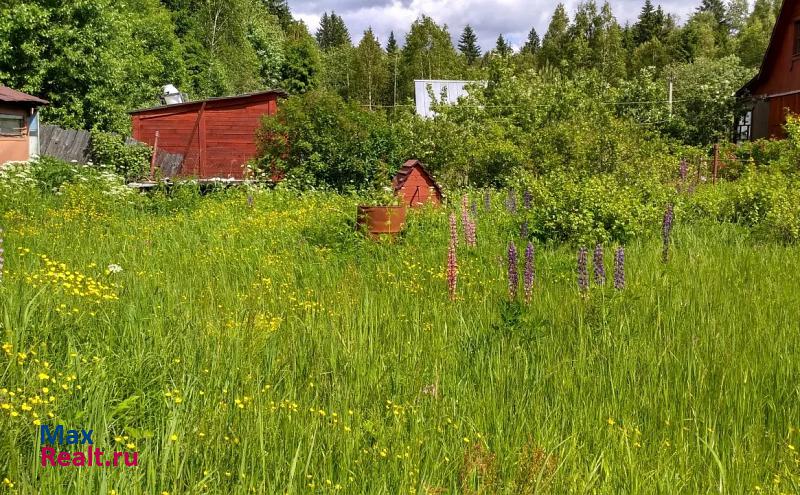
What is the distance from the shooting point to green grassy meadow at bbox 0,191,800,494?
2387 mm

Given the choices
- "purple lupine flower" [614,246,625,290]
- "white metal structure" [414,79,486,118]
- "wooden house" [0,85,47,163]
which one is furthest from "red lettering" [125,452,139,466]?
Result: "white metal structure" [414,79,486,118]

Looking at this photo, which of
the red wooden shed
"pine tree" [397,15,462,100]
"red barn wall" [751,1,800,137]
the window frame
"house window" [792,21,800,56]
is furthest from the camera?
"pine tree" [397,15,462,100]

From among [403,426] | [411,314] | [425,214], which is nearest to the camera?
[403,426]

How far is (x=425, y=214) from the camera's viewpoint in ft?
31.7

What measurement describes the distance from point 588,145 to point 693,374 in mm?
10227

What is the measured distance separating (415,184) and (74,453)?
35.7ft

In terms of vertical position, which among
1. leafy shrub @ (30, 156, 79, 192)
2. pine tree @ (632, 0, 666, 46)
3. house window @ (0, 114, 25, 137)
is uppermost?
pine tree @ (632, 0, 666, 46)

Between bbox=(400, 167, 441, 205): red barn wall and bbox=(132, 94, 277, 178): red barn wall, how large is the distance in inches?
440

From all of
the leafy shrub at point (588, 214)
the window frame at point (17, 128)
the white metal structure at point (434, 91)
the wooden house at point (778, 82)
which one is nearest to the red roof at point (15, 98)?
the window frame at point (17, 128)

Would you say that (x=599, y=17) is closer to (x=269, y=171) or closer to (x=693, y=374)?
(x=269, y=171)

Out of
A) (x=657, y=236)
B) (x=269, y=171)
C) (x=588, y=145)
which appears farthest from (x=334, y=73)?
(x=657, y=236)

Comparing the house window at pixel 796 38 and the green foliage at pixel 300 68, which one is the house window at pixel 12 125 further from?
the green foliage at pixel 300 68

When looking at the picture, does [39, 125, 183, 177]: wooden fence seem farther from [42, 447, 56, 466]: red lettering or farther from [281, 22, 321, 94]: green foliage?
[281, 22, 321, 94]: green foliage

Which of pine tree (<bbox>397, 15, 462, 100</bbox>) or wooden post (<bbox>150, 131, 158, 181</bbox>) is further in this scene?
pine tree (<bbox>397, 15, 462, 100</bbox>)
